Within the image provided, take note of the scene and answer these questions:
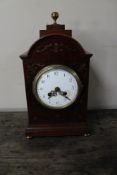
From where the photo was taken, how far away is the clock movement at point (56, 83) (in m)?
0.71

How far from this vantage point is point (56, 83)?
0.73 m

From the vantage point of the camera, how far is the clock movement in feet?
2.31

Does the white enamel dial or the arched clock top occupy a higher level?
the arched clock top

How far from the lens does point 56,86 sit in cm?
74

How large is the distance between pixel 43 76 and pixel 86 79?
134 millimetres

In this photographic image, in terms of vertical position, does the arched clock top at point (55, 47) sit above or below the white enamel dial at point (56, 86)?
above

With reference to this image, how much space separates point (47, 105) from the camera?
0.75 meters

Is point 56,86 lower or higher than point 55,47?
lower

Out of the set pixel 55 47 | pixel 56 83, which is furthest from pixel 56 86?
pixel 55 47

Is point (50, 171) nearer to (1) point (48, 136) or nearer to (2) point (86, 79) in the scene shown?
(1) point (48, 136)

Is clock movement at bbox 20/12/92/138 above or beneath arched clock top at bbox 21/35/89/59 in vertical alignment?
beneath

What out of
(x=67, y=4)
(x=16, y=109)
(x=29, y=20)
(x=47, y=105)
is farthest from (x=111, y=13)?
(x=16, y=109)

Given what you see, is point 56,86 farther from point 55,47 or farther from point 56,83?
point 55,47

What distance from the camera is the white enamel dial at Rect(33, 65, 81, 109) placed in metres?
0.72
